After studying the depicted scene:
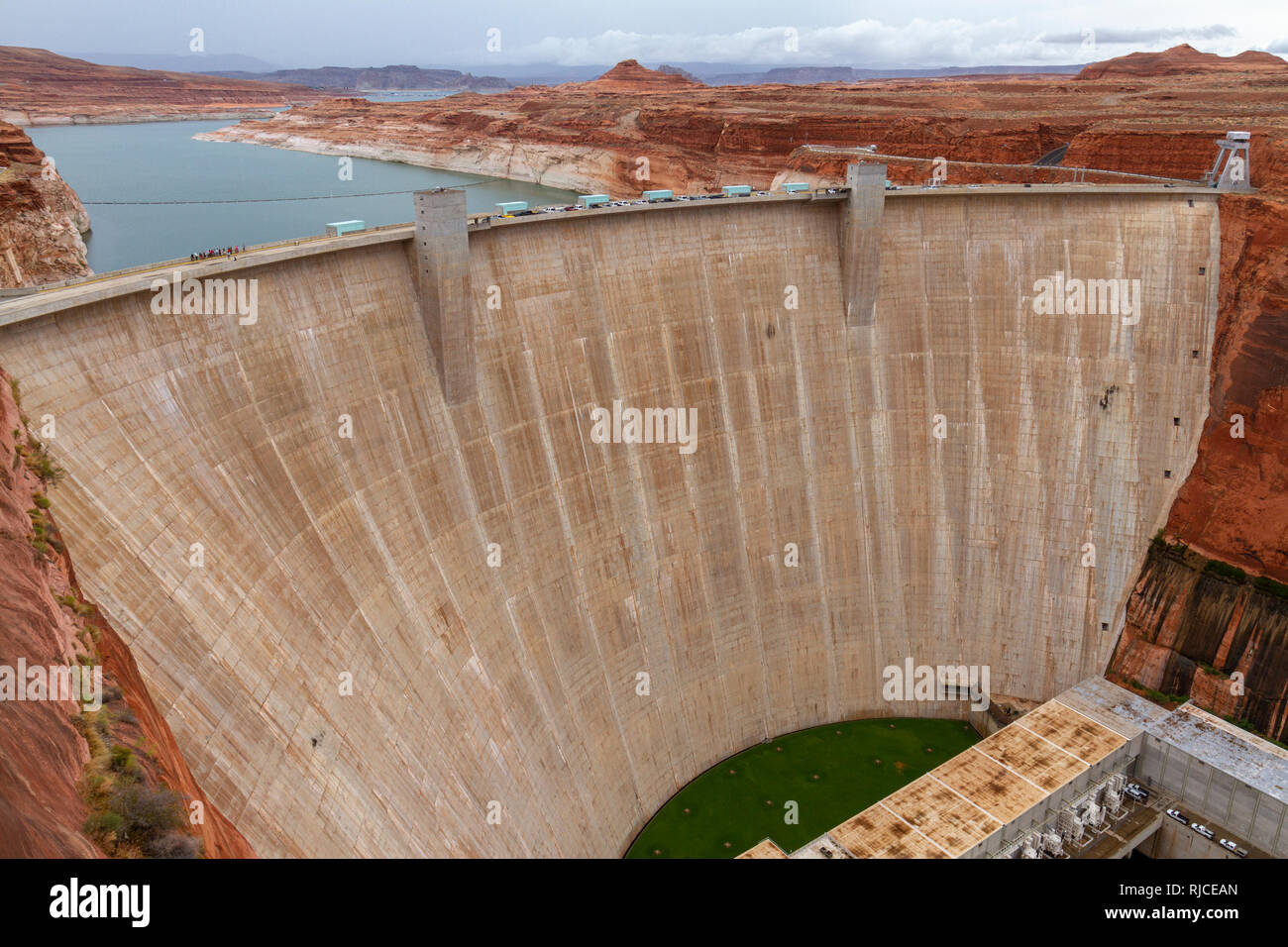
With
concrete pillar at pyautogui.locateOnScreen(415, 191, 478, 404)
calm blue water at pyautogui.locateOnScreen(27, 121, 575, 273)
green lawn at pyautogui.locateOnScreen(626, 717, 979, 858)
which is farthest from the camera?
calm blue water at pyautogui.locateOnScreen(27, 121, 575, 273)

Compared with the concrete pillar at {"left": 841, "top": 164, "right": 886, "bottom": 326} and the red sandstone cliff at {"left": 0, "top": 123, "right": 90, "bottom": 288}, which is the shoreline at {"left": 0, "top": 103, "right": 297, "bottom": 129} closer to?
the red sandstone cliff at {"left": 0, "top": 123, "right": 90, "bottom": 288}

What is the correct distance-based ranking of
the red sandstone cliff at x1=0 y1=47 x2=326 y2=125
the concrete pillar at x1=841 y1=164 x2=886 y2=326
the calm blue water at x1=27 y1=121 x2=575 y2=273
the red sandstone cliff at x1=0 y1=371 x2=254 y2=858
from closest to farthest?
1. the red sandstone cliff at x1=0 y1=371 x2=254 y2=858
2. the concrete pillar at x1=841 y1=164 x2=886 y2=326
3. the calm blue water at x1=27 y1=121 x2=575 y2=273
4. the red sandstone cliff at x1=0 y1=47 x2=326 y2=125

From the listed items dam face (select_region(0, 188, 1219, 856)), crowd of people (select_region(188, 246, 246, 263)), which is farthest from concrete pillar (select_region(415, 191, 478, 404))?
crowd of people (select_region(188, 246, 246, 263))

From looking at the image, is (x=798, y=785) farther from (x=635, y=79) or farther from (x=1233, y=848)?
(x=635, y=79)

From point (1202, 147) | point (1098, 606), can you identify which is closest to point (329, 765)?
point (1098, 606)

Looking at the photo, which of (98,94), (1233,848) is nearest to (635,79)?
(98,94)

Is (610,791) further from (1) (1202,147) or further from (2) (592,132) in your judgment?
(2) (592,132)

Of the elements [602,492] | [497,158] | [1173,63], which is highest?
[1173,63]
